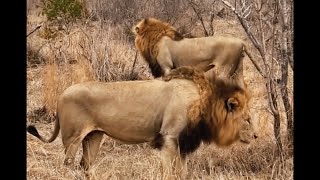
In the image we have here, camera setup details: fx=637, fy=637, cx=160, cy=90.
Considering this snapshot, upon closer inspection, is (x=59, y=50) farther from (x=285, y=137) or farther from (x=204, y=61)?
(x=285, y=137)

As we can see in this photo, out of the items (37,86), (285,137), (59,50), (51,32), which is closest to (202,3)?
(51,32)

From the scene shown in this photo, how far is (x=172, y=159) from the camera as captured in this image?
15.3ft

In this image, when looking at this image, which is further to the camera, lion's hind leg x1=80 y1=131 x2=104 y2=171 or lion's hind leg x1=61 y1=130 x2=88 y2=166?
lion's hind leg x1=80 y1=131 x2=104 y2=171

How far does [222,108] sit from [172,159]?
564mm

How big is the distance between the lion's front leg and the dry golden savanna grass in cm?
10

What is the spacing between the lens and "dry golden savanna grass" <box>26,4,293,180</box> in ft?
16.0

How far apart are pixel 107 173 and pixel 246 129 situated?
1.12 meters

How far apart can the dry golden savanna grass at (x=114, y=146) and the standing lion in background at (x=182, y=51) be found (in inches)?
16.6

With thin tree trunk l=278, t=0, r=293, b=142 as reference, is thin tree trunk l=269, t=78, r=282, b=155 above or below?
below

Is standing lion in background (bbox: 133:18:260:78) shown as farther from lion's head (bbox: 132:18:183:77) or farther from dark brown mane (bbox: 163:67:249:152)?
dark brown mane (bbox: 163:67:249:152)

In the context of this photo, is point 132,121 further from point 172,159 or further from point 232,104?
point 232,104

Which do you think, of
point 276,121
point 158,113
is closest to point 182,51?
point 276,121

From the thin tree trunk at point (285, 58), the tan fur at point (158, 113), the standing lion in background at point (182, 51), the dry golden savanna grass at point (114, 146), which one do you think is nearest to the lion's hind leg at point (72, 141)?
the tan fur at point (158, 113)

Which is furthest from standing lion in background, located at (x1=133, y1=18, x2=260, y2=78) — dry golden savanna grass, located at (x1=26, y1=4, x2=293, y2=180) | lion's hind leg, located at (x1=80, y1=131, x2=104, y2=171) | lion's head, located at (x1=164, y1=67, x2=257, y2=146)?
lion's hind leg, located at (x1=80, y1=131, x2=104, y2=171)
